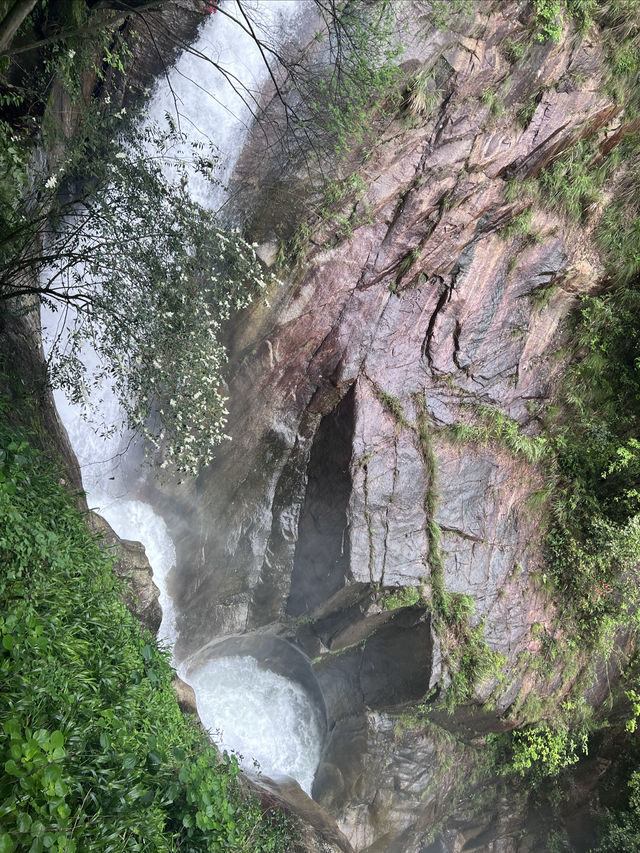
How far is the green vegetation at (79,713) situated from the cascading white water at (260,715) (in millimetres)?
3528

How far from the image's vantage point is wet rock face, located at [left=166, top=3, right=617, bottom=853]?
8.50 m

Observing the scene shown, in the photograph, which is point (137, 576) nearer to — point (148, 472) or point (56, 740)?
point (148, 472)

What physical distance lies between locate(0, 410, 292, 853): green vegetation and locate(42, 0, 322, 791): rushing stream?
371 cm

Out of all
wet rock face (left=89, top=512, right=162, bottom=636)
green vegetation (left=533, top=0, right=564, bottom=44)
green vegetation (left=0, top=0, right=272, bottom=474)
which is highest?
green vegetation (left=533, top=0, right=564, bottom=44)

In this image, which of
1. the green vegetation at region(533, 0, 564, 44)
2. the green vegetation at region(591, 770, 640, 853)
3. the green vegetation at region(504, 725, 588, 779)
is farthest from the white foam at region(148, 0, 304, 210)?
the green vegetation at region(591, 770, 640, 853)

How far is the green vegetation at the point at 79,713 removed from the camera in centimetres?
282

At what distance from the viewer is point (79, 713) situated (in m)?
3.64

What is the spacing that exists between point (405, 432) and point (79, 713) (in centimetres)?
639

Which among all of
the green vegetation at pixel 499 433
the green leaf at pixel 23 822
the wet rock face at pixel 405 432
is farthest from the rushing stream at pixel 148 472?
the green leaf at pixel 23 822

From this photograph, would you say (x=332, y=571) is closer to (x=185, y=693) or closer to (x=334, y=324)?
(x=185, y=693)

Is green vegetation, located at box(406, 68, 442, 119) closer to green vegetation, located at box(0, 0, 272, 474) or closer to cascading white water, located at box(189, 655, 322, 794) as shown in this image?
green vegetation, located at box(0, 0, 272, 474)

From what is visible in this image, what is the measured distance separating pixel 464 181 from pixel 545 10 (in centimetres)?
274

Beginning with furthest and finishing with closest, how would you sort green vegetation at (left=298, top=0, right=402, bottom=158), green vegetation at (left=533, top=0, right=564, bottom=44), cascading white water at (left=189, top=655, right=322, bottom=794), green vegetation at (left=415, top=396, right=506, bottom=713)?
cascading white water at (left=189, top=655, right=322, bottom=794) < green vegetation at (left=415, top=396, right=506, bottom=713) < green vegetation at (left=533, top=0, right=564, bottom=44) < green vegetation at (left=298, top=0, right=402, bottom=158)

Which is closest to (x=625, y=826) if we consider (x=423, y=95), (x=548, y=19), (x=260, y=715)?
(x=260, y=715)
